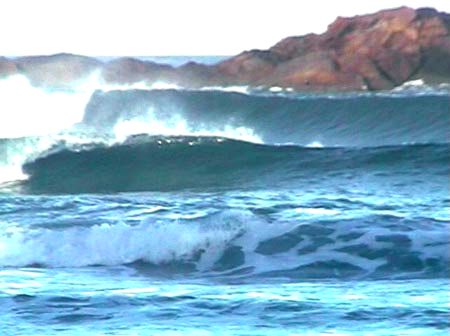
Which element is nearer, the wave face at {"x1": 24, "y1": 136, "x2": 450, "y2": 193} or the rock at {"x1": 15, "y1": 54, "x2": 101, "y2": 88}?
the wave face at {"x1": 24, "y1": 136, "x2": 450, "y2": 193}

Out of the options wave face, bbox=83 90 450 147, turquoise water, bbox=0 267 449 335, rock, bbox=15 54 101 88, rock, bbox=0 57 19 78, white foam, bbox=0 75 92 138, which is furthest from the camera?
rock, bbox=0 57 19 78

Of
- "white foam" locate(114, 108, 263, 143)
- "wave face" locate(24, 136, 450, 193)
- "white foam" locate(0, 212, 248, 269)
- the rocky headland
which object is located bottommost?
"white foam" locate(0, 212, 248, 269)

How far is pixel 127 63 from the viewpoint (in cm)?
4119

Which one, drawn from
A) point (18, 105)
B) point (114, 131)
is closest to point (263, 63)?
point (18, 105)

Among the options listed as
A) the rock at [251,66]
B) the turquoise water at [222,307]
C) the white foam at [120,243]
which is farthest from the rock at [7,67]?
the turquoise water at [222,307]

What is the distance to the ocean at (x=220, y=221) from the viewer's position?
8.65m

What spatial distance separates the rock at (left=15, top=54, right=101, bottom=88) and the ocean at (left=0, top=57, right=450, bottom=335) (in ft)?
36.8

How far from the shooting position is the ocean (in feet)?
28.4

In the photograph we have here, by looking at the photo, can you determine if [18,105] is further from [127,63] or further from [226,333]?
[226,333]

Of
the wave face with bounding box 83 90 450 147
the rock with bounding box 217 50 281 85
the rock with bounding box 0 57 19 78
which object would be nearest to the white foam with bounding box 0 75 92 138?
the wave face with bounding box 83 90 450 147

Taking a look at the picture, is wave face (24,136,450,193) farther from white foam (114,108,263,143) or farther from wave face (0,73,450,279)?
white foam (114,108,263,143)

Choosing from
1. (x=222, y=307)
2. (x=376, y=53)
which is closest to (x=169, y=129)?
(x=222, y=307)

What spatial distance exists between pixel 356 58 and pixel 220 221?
23.7m

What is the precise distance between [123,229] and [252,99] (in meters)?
16.2
